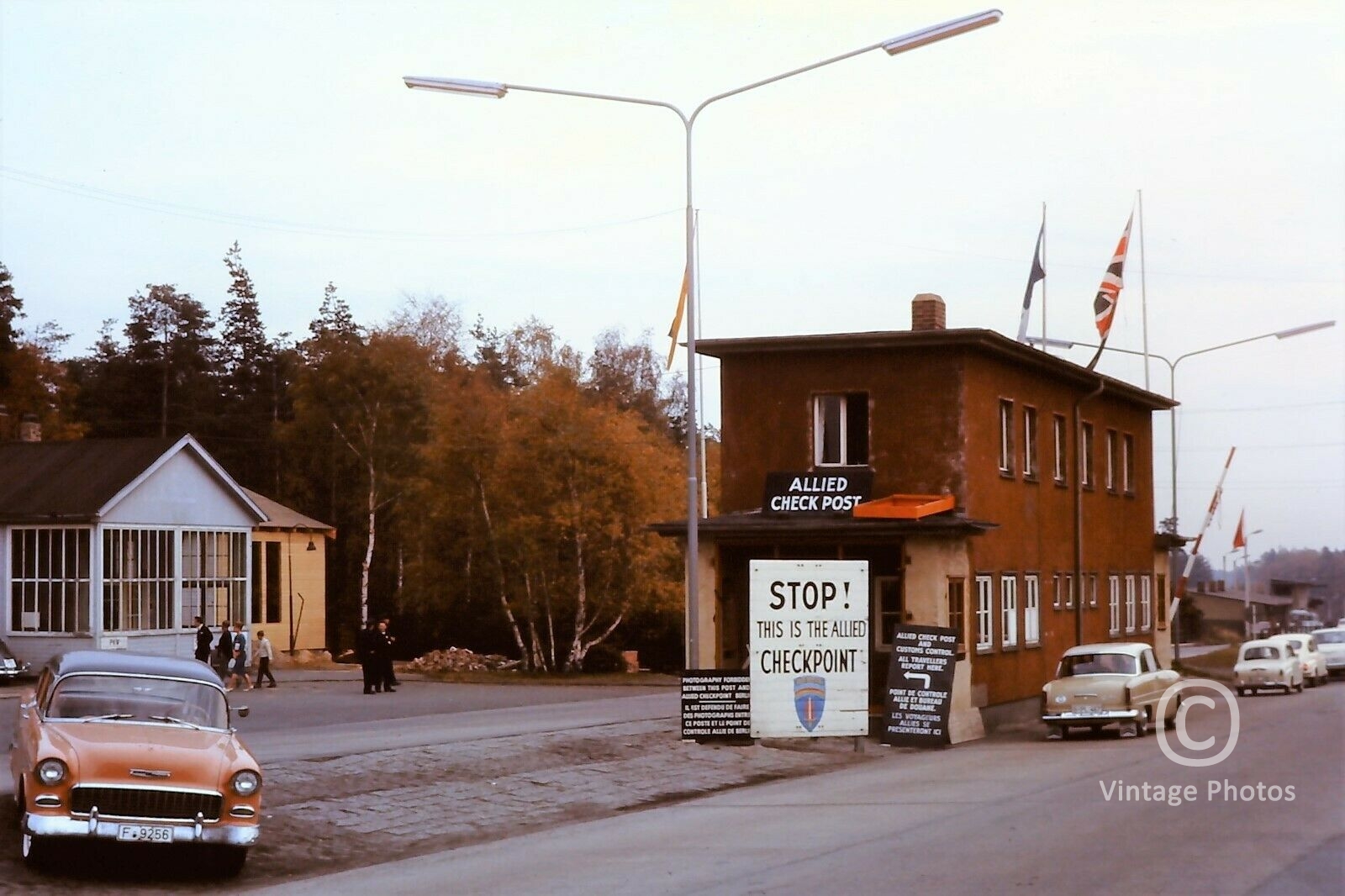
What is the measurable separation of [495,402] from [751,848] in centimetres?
4792

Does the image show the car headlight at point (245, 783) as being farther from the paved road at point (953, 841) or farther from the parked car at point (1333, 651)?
the parked car at point (1333, 651)

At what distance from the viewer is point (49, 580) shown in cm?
4372

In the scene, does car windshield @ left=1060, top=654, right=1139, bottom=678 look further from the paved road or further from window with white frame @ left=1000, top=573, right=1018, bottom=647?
the paved road

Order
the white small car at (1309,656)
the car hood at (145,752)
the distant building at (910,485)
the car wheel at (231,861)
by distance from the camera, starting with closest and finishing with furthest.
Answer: the car hood at (145,752)
the car wheel at (231,861)
the distant building at (910,485)
the white small car at (1309,656)

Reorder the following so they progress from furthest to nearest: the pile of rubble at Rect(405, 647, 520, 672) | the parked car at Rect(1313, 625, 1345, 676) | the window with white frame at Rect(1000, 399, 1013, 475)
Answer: the pile of rubble at Rect(405, 647, 520, 672)
the parked car at Rect(1313, 625, 1345, 676)
the window with white frame at Rect(1000, 399, 1013, 475)

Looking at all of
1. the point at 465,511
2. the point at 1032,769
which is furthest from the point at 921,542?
the point at 465,511

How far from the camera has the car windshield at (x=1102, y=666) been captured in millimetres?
29094

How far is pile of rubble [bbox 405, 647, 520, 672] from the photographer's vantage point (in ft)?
191

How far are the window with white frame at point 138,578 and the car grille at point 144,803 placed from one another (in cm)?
3225

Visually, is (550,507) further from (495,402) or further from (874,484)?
(874,484)

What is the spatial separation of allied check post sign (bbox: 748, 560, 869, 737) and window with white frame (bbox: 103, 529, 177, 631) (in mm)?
24174

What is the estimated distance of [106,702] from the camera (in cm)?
1463

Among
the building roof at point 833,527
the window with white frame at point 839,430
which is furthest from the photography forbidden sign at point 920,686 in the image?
the window with white frame at point 839,430

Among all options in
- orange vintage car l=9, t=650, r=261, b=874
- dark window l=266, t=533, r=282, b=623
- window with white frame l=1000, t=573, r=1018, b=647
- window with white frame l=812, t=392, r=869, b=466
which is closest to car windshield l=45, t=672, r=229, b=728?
orange vintage car l=9, t=650, r=261, b=874
